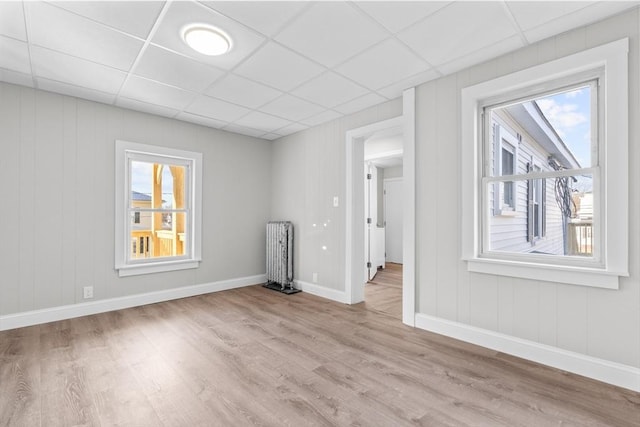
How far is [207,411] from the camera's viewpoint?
1758 mm

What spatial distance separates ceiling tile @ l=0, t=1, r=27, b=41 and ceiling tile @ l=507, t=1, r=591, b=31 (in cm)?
317

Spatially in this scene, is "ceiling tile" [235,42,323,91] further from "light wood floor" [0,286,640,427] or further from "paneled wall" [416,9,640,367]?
"light wood floor" [0,286,640,427]

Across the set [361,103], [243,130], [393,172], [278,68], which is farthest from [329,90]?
[393,172]

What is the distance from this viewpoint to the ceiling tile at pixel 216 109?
139 inches

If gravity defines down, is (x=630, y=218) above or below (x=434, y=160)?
below

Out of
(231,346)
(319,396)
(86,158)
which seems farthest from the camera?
(86,158)

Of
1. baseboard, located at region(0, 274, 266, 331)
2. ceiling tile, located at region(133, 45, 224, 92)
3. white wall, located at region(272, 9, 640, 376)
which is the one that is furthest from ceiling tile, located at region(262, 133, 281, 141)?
baseboard, located at region(0, 274, 266, 331)

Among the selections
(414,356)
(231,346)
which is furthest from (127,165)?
(414,356)

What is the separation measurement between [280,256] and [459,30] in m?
3.60

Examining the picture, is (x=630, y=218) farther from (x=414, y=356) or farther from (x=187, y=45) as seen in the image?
(x=187, y=45)

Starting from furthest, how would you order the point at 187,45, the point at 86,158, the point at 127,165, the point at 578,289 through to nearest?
1. the point at 127,165
2. the point at 86,158
3. the point at 187,45
4. the point at 578,289

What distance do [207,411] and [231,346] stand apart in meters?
0.89

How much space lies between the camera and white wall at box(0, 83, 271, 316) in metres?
3.06

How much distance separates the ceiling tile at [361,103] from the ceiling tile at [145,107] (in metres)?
2.14
